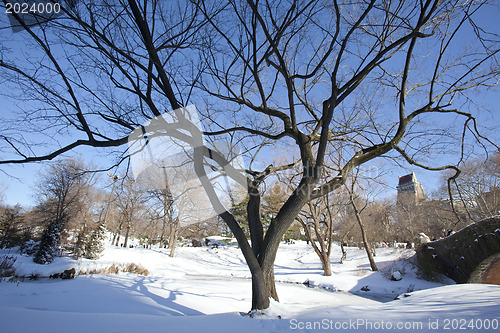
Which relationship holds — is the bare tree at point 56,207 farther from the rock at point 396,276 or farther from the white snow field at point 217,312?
the rock at point 396,276

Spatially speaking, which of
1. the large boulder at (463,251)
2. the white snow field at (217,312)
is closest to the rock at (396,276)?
the large boulder at (463,251)

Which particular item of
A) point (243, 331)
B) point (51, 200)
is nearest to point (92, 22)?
point (243, 331)

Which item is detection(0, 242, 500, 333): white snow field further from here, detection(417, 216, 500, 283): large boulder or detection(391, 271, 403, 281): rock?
detection(417, 216, 500, 283): large boulder

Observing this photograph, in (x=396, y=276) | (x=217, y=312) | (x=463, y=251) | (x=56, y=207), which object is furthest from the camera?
(x=56, y=207)

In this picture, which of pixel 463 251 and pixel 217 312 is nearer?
pixel 217 312

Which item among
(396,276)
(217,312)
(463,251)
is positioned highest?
(463,251)

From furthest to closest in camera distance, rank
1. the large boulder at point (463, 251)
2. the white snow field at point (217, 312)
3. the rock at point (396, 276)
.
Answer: the rock at point (396, 276) < the large boulder at point (463, 251) < the white snow field at point (217, 312)

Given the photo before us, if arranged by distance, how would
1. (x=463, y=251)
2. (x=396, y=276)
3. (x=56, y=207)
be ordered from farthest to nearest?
(x=56, y=207), (x=396, y=276), (x=463, y=251)

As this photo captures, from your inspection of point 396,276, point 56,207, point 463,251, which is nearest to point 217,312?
point 463,251

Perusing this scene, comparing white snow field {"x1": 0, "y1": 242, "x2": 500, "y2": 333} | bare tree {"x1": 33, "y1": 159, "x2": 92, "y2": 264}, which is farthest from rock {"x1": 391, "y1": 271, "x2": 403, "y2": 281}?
bare tree {"x1": 33, "y1": 159, "x2": 92, "y2": 264}

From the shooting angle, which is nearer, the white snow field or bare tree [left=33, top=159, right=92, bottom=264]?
the white snow field

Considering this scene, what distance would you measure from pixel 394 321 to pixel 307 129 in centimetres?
457

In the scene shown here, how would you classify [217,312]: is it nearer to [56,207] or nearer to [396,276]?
[396,276]

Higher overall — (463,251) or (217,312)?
(463,251)
